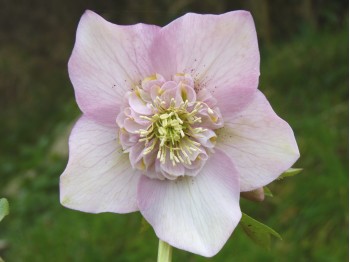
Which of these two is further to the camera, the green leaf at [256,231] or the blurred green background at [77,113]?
the blurred green background at [77,113]

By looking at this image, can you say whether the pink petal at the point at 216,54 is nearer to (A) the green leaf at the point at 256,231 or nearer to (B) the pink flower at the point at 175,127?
(B) the pink flower at the point at 175,127

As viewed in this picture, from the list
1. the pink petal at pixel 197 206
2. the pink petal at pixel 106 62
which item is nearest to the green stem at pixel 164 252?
the pink petal at pixel 197 206

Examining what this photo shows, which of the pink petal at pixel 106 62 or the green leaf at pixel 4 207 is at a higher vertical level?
the pink petal at pixel 106 62

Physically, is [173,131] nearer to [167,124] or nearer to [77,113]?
[167,124]

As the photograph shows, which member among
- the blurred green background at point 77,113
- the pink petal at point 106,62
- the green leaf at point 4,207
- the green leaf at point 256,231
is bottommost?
the blurred green background at point 77,113

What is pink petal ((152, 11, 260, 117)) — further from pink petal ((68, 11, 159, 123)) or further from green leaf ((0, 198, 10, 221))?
green leaf ((0, 198, 10, 221))

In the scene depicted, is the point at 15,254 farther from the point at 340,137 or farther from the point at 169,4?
the point at 169,4
